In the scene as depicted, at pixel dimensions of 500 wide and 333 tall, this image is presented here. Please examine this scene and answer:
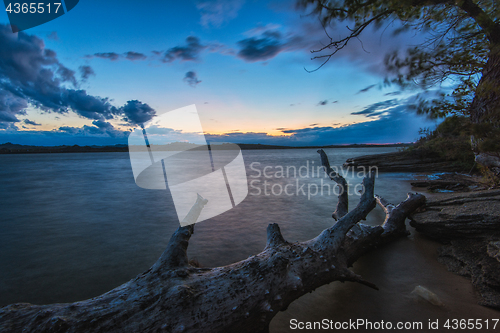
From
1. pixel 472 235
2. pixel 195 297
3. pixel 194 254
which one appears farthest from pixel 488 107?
pixel 194 254

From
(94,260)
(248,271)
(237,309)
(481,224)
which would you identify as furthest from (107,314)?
(481,224)

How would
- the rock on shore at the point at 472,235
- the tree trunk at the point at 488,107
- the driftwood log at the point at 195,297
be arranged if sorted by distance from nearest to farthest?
the driftwood log at the point at 195,297
the tree trunk at the point at 488,107
the rock on shore at the point at 472,235

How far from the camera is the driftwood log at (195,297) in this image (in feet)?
4.78

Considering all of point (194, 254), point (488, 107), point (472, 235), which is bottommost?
point (194, 254)

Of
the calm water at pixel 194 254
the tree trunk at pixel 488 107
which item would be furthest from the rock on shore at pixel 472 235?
the tree trunk at pixel 488 107

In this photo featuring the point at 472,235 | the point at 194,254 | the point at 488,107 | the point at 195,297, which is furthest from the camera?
the point at 194,254

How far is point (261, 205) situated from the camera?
7.13m

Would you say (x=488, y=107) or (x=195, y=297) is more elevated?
(x=488, y=107)

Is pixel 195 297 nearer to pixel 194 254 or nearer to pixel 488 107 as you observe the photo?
pixel 194 254

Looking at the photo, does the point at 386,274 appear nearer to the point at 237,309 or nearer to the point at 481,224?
the point at 481,224

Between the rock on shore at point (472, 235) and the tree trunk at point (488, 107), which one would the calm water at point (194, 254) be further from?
the tree trunk at point (488, 107)

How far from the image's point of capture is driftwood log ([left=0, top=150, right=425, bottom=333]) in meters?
1.46

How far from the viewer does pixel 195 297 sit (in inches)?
65.6

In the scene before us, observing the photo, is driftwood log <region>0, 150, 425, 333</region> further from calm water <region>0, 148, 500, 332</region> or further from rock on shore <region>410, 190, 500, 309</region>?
rock on shore <region>410, 190, 500, 309</region>
